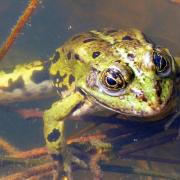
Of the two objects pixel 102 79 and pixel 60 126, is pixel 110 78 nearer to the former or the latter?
pixel 102 79

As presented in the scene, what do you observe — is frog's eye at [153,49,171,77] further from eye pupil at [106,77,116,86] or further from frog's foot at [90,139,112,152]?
frog's foot at [90,139,112,152]

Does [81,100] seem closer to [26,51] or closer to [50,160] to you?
[50,160]

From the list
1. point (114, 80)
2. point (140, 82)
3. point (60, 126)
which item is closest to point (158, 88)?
point (140, 82)

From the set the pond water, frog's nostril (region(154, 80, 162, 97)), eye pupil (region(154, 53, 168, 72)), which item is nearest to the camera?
frog's nostril (region(154, 80, 162, 97))

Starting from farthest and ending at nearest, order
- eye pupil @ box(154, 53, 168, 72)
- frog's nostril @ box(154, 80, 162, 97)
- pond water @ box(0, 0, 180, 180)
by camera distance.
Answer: pond water @ box(0, 0, 180, 180) → eye pupil @ box(154, 53, 168, 72) → frog's nostril @ box(154, 80, 162, 97)

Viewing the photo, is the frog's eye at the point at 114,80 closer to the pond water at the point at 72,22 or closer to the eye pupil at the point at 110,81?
the eye pupil at the point at 110,81

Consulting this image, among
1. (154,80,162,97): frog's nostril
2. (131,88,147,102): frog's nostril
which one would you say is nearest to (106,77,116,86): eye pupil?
(131,88,147,102): frog's nostril

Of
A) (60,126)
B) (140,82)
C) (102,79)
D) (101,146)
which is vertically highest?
(102,79)

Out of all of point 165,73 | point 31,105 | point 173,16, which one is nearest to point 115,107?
point 165,73
